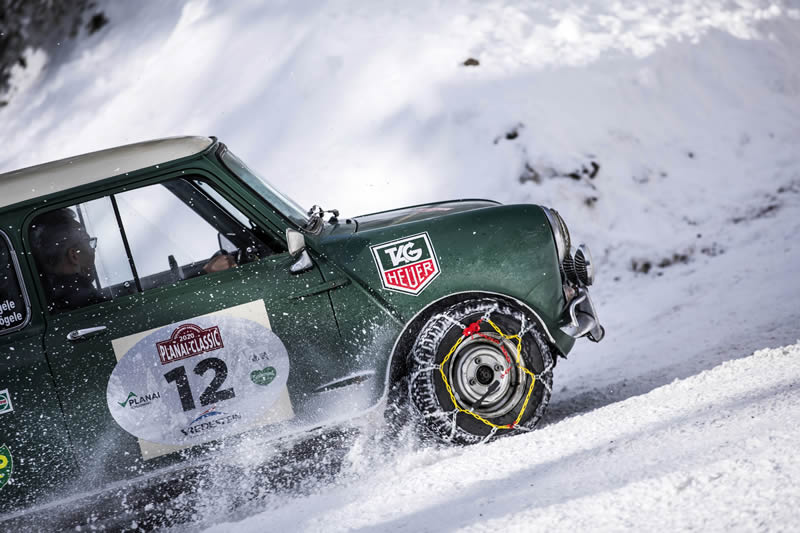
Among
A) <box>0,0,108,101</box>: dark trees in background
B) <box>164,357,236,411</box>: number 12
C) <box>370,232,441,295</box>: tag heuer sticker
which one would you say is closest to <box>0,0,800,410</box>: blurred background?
<box>370,232,441,295</box>: tag heuer sticker

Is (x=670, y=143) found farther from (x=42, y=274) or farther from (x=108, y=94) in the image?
(x=108, y=94)

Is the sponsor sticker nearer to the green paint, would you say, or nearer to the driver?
the green paint

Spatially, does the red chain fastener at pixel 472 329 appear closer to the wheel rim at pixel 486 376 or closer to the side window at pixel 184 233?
the wheel rim at pixel 486 376

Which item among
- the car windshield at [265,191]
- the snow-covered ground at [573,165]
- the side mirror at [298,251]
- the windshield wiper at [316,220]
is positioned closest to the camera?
the snow-covered ground at [573,165]

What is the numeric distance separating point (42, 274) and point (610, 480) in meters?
2.90

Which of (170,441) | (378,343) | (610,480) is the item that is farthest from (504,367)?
(170,441)

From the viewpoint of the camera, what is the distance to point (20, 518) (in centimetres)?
389

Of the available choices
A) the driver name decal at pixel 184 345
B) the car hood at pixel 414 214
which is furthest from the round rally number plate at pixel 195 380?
the car hood at pixel 414 214

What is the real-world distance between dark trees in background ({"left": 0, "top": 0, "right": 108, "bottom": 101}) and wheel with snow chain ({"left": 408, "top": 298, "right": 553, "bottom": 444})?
14235mm

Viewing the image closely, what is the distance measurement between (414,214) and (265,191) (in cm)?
88

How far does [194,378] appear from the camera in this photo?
3.82 m

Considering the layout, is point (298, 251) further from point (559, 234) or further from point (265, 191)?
point (559, 234)

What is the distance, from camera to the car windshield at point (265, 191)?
4074 mm

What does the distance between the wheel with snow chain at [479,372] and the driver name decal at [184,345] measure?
1.02 meters
